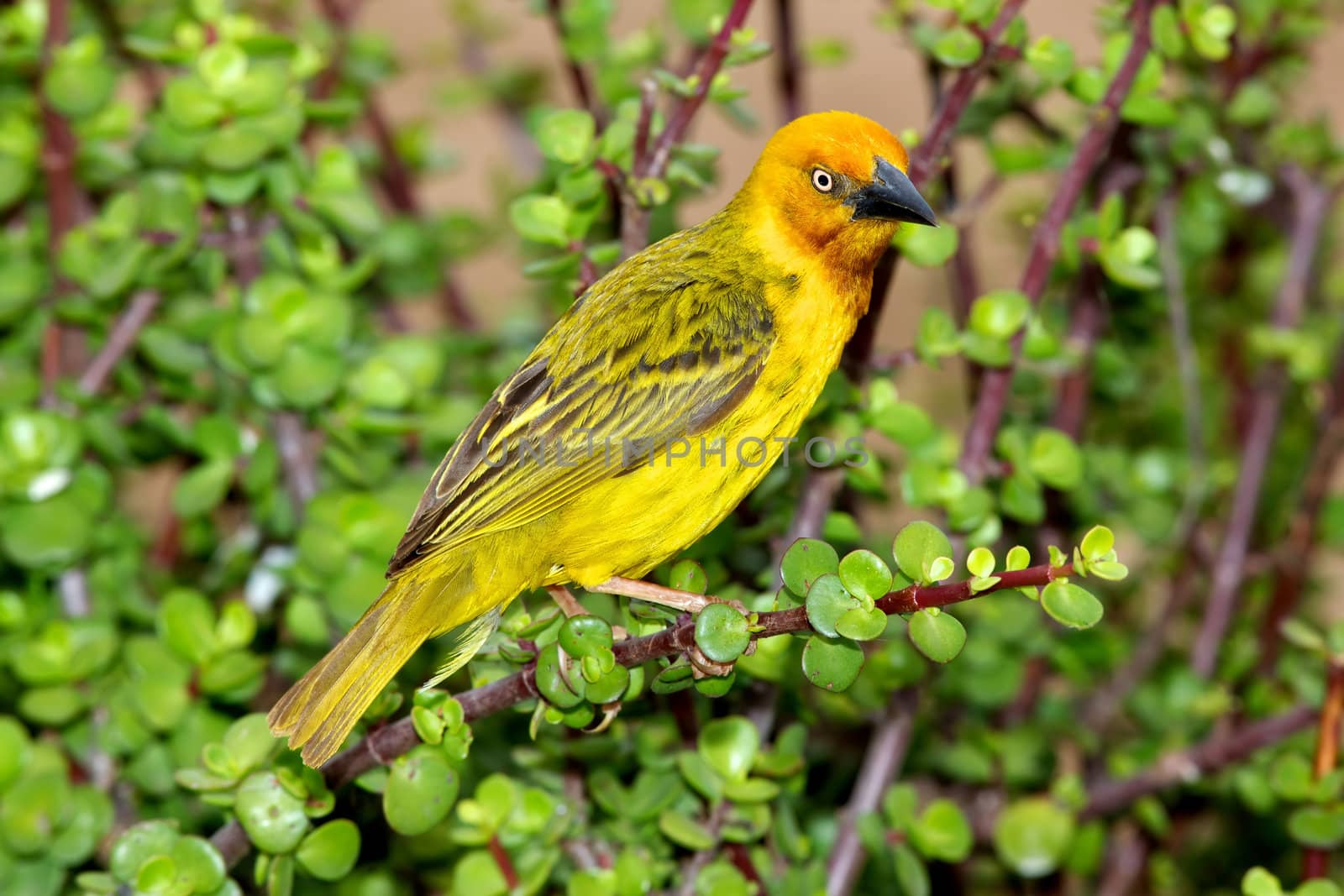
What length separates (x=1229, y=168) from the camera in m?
2.48

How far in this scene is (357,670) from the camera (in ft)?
5.30

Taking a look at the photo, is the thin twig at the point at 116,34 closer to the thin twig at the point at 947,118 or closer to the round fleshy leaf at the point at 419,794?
the thin twig at the point at 947,118

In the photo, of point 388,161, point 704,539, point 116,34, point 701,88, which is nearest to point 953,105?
point 701,88

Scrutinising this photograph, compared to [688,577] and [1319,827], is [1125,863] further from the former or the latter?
[688,577]

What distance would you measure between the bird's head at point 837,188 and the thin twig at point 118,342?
1.07m

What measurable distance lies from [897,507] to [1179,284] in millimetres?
1073

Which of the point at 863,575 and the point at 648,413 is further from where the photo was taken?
the point at 648,413

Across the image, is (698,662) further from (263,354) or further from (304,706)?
(263,354)

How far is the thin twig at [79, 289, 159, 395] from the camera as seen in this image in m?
2.27

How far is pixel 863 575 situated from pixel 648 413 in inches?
24.4

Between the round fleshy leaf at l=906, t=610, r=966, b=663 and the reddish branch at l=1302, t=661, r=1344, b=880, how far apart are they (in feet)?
2.87

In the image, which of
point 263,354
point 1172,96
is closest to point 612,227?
point 263,354

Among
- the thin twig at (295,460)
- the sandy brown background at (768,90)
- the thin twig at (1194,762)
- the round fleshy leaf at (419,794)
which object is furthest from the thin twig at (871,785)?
the sandy brown background at (768,90)

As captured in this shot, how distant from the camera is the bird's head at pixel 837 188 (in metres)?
1.73
